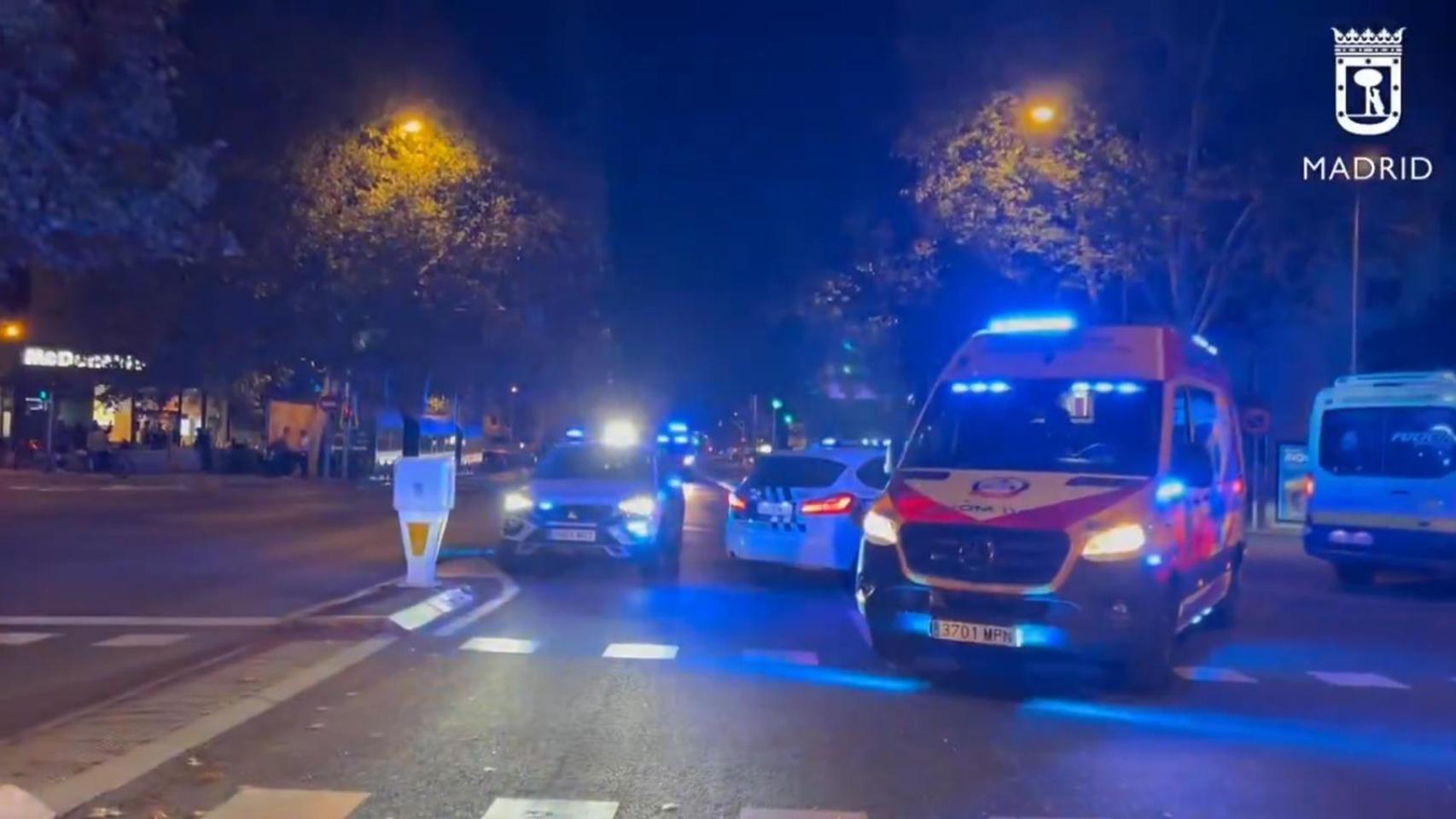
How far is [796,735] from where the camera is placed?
9.23 meters

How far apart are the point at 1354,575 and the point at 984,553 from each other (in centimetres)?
1200

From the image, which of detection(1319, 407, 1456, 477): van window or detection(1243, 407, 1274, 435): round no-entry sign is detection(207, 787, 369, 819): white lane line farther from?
detection(1243, 407, 1274, 435): round no-entry sign

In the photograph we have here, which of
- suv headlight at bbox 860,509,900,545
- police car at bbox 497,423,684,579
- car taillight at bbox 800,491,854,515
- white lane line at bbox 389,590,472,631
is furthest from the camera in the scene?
police car at bbox 497,423,684,579

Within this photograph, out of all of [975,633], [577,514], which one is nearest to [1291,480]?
[577,514]

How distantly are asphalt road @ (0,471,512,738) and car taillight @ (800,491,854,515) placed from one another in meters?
5.10

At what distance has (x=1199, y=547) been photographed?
39.0 feet

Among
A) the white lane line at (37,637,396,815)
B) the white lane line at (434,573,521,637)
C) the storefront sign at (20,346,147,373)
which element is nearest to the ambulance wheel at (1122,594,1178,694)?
the white lane line at (37,637,396,815)

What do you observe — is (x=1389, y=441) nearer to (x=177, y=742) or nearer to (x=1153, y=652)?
(x=1153, y=652)

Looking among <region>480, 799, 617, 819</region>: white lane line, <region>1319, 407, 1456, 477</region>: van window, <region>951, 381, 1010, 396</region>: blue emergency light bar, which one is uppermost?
<region>951, 381, 1010, 396</region>: blue emergency light bar

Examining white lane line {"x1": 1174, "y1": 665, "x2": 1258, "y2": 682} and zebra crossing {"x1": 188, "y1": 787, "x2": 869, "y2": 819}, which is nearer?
zebra crossing {"x1": 188, "y1": 787, "x2": 869, "y2": 819}

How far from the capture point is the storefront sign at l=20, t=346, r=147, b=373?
139ft

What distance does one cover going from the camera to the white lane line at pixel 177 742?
7.43 meters

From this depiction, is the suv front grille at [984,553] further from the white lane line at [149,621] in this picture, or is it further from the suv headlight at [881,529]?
the white lane line at [149,621]

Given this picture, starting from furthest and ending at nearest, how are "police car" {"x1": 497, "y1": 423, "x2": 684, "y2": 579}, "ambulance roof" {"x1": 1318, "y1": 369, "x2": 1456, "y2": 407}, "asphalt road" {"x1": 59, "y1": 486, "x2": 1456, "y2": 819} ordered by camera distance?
"ambulance roof" {"x1": 1318, "y1": 369, "x2": 1456, "y2": 407} < "police car" {"x1": 497, "y1": 423, "x2": 684, "y2": 579} < "asphalt road" {"x1": 59, "y1": 486, "x2": 1456, "y2": 819}
